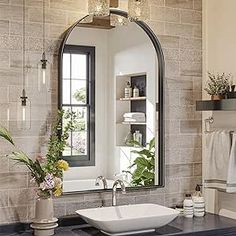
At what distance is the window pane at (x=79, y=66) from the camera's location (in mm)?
2930

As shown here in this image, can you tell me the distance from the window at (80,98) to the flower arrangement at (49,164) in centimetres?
10

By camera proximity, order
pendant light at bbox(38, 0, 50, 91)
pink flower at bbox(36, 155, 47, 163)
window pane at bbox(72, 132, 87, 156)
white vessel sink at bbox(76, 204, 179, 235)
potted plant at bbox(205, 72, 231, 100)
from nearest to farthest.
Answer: white vessel sink at bbox(76, 204, 179, 235) → pink flower at bbox(36, 155, 47, 163) → pendant light at bbox(38, 0, 50, 91) → window pane at bbox(72, 132, 87, 156) → potted plant at bbox(205, 72, 231, 100)

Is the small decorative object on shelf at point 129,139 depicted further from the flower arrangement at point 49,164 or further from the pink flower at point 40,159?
the pink flower at point 40,159

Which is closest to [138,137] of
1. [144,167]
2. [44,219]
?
[144,167]

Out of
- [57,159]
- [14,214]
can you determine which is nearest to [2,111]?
[57,159]

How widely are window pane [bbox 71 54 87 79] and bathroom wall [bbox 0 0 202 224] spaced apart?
127 millimetres

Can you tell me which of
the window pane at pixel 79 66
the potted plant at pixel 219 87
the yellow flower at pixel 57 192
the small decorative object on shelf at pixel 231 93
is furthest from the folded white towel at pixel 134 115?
the yellow flower at pixel 57 192

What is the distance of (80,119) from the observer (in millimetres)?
2965

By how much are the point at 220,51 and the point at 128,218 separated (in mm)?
1366

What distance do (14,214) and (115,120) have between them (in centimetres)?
87

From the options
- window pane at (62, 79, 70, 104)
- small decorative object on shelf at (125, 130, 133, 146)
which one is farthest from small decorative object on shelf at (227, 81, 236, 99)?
window pane at (62, 79, 70, 104)

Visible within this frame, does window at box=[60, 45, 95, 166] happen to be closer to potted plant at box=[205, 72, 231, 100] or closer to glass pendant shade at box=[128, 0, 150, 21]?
glass pendant shade at box=[128, 0, 150, 21]

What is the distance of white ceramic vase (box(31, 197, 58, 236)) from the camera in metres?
2.58

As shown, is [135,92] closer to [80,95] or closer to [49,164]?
[80,95]
